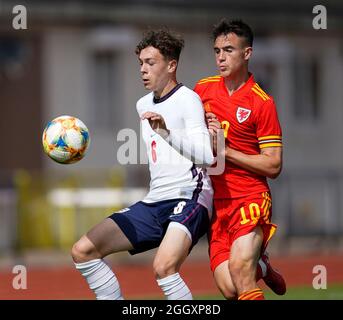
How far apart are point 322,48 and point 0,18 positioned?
935 cm

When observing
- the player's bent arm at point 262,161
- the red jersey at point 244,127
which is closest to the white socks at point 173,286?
the red jersey at point 244,127

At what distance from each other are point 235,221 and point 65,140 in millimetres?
1576

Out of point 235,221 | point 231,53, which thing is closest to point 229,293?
point 235,221

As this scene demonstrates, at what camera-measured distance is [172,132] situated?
8312mm

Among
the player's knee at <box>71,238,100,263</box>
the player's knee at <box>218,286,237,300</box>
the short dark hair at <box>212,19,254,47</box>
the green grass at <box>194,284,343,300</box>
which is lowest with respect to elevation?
the green grass at <box>194,284,343,300</box>

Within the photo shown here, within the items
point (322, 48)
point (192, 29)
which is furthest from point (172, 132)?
point (322, 48)

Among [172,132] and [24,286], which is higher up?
[172,132]

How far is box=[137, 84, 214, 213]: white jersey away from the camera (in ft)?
28.1

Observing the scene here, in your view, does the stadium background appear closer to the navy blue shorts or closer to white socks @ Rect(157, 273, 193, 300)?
the navy blue shorts

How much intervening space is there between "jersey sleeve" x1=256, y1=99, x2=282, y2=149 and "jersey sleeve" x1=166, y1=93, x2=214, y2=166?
50cm

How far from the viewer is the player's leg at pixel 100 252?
8.66 meters

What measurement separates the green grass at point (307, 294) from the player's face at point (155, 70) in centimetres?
467

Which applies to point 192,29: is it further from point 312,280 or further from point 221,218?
point 221,218

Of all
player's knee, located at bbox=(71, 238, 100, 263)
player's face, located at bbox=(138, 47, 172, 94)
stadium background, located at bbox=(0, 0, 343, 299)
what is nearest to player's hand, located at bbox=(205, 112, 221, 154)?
player's face, located at bbox=(138, 47, 172, 94)
